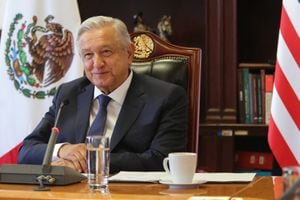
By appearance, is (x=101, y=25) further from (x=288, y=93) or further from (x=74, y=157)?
(x=288, y=93)

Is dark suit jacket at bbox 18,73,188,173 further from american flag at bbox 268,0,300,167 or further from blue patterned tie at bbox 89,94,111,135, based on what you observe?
american flag at bbox 268,0,300,167

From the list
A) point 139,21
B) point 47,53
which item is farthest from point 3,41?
point 139,21

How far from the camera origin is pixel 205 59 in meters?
3.36

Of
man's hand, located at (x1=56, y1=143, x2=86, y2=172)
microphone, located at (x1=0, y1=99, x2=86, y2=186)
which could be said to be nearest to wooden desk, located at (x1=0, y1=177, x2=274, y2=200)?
microphone, located at (x1=0, y1=99, x2=86, y2=186)

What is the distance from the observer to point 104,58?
2117mm

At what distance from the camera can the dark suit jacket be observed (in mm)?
1910

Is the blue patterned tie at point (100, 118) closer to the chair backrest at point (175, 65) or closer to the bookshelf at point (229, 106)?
the chair backrest at point (175, 65)

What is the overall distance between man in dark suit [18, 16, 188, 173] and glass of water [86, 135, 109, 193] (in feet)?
1.71

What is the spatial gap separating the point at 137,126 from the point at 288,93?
2.75 ft

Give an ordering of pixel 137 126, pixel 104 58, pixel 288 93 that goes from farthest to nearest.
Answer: pixel 288 93 < pixel 104 58 < pixel 137 126

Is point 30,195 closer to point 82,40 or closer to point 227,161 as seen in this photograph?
point 82,40

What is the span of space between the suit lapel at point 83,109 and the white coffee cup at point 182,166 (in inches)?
31.0

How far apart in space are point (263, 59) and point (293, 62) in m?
1.15

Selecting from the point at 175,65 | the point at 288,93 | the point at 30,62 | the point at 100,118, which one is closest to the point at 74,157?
the point at 100,118
